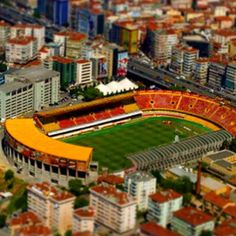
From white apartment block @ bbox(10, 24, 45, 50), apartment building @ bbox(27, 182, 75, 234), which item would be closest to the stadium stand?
apartment building @ bbox(27, 182, 75, 234)

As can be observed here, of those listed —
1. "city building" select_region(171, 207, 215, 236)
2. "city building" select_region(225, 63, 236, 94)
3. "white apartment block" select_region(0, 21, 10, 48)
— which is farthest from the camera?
"white apartment block" select_region(0, 21, 10, 48)

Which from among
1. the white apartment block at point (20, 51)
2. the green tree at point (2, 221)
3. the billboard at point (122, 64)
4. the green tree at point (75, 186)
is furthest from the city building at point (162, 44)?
the green tree at point (2, 221)

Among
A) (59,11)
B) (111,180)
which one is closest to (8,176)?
(111,180)

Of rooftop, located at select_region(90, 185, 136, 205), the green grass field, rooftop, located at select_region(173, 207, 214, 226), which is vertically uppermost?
rooftop, located at select_region(90, 185, 136, 205)

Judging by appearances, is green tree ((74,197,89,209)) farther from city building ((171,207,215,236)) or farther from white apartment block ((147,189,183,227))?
city building ((171,207,215,236))

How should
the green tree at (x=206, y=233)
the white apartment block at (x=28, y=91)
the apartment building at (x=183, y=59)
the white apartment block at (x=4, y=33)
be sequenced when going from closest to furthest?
1. the green tree at (x=206, y=233)
2. the white apartment block at (x=28, y=91)
3. the apartment building at (x=183, y=59)
4. the white apartment block at (x=4, y=33)

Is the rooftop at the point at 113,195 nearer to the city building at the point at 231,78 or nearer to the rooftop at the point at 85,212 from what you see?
the rooftop at the point at 85,212

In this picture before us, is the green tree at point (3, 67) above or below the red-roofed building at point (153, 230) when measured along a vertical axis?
below
